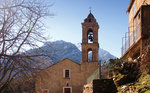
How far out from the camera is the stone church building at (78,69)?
104 feet

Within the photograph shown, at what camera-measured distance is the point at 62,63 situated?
33750mm

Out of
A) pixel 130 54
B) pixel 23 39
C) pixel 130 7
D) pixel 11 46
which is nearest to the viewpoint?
pixel 11 46

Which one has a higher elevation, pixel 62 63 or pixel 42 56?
pixel 62 63

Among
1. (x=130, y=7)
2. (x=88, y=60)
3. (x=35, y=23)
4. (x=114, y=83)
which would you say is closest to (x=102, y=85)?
(x=114, y=83)

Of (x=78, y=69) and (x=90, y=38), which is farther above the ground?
(x=90, y=38)

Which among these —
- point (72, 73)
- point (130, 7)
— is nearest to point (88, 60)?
point (72, 73)

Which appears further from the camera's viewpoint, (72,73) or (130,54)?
(72,73)

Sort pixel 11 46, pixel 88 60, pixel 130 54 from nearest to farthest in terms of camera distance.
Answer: pixel 11 46 → pixel 130 54 → pixel 88 60

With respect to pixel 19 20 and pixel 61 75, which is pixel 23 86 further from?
pixel 61 75

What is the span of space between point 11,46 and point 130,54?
780 cm

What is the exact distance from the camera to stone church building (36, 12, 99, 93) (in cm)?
3178

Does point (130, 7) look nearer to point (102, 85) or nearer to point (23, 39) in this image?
point (102, 85)

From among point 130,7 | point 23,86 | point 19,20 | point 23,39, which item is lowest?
point 23,86

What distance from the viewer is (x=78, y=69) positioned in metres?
33.6
